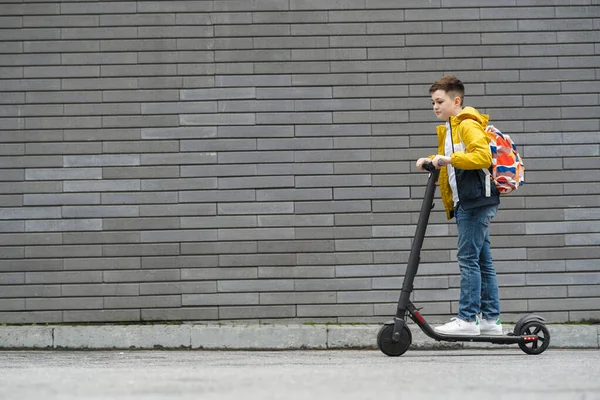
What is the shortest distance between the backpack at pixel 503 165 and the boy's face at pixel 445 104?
278 millimetres

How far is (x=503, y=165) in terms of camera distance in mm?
6340

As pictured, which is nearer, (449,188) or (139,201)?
(449,188)

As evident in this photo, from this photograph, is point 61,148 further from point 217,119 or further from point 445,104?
point 445,104

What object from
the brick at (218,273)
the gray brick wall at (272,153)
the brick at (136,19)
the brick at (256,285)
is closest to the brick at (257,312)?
the gray brick wall at (272,153)

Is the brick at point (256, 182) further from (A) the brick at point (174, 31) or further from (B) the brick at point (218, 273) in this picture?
(A) the brick at point (174, 31)

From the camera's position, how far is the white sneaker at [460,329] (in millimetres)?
6297

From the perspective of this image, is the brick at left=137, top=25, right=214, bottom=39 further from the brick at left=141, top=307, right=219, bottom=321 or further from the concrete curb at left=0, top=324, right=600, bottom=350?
the concrete curb at left=0, top=324, right=600, bottom=350

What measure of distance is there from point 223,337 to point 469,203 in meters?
2.30

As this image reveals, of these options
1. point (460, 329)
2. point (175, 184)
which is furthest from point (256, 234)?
point (460, 329)

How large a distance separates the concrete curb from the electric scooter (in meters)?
1.10

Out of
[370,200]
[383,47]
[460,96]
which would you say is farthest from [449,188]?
[383,47]

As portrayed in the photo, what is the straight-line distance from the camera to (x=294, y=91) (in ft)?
26.1

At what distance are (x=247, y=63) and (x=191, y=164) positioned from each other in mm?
958

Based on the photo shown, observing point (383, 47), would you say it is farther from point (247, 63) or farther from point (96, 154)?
point (96, 154)
